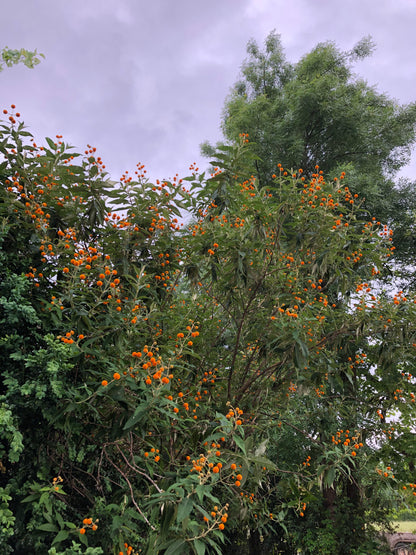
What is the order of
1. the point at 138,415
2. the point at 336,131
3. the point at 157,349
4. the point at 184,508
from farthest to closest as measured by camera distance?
1. the point at 336,131
2. the point at 157,349
3. the point at 138,415
4. the point at 184,508

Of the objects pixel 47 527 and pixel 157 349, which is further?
pixel 157 349

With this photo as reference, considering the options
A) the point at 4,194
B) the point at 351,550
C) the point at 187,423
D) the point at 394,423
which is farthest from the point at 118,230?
the point at 351,550

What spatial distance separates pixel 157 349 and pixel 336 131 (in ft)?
21.4

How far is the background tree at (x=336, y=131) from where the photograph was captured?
7176mm

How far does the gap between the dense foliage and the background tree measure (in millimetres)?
3881

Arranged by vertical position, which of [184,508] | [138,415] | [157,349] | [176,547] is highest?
[157,349]

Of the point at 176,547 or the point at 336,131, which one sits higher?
the point at 336,131

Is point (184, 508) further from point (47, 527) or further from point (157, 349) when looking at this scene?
point (157, 349)

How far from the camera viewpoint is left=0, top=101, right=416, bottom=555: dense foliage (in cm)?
200

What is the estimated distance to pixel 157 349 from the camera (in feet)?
7.56

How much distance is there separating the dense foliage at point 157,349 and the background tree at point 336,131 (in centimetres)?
388

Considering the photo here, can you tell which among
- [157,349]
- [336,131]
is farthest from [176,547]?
[336,131]

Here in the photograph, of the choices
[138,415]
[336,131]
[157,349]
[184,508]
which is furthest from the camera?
[336,131]

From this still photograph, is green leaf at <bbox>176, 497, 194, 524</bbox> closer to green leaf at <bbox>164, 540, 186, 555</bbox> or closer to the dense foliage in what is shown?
the dense foliage
